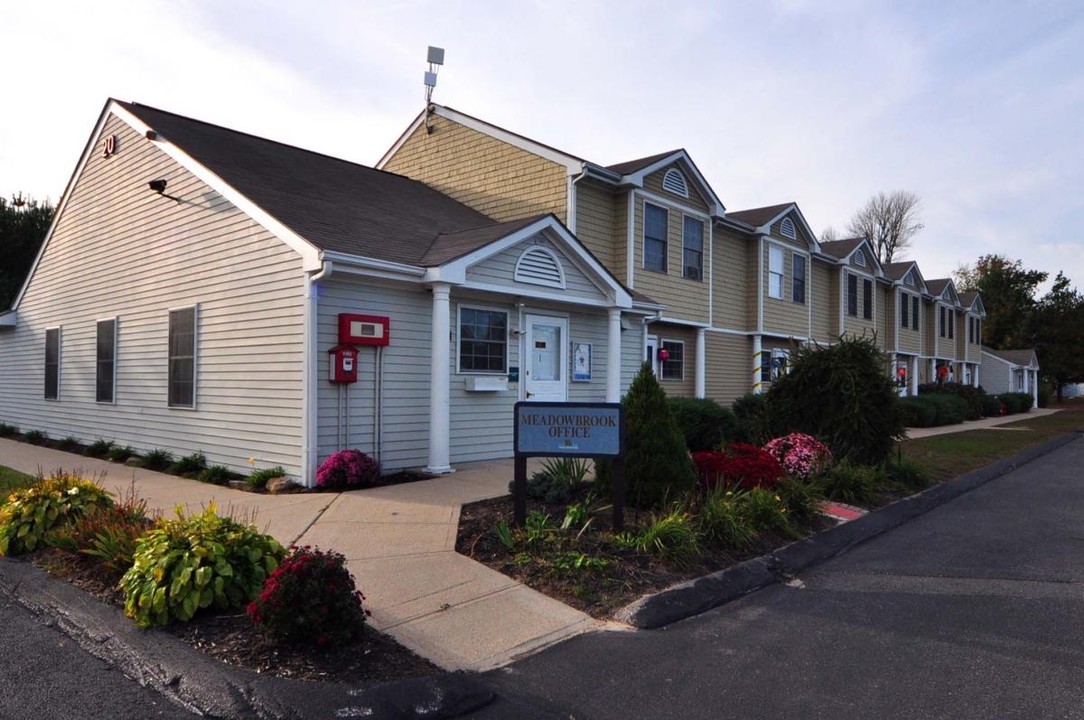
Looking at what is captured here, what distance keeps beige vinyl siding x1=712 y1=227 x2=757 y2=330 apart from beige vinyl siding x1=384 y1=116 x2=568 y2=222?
19.0ft

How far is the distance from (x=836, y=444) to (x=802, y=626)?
664 cm

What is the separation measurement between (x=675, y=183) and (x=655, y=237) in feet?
4.97

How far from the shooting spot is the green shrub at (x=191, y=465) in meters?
11.3

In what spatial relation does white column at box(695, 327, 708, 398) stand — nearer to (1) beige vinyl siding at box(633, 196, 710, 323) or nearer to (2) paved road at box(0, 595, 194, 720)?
(1) beige vinyl siding at box(633, 196, 710, 323)

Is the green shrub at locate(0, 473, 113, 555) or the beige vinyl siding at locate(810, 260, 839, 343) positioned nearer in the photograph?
the green shrub at locate(0, 473, 113, 555)

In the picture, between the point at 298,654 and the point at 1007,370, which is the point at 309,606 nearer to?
the point at 298,654

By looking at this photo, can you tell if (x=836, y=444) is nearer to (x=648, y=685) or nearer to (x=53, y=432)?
(x=648, y=685)

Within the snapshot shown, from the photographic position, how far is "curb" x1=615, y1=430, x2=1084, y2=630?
215 inches

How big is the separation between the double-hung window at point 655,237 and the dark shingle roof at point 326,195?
355cm

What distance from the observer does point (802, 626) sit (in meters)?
5.34

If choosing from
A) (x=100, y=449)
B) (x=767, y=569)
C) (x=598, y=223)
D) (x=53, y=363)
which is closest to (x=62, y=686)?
(x=767, y=569)

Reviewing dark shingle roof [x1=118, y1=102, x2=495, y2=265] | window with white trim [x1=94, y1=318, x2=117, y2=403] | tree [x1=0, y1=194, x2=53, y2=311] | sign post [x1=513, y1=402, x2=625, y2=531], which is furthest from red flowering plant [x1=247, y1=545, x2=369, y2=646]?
tree [x1=0, y1=194, x2=53, y2=311]

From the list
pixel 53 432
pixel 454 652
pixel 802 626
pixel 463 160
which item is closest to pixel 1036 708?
pixel 802 626

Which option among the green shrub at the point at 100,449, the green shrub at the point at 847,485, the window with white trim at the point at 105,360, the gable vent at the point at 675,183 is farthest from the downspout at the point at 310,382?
the gable vent at the point at 675,183
